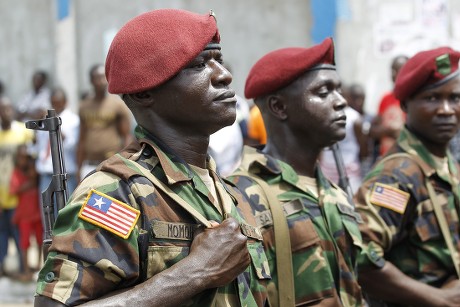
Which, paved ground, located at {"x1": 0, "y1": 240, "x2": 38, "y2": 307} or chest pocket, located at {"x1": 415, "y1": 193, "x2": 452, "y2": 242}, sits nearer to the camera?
chest pocket, located at {"x1": 415, "y1": 193, "x2": 452, "y2": 242}

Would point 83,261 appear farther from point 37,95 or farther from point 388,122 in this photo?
point 37,95

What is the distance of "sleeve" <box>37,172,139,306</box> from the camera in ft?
9.07

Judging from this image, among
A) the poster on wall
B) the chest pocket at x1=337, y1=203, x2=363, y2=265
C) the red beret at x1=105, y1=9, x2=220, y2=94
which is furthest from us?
the poster on wall

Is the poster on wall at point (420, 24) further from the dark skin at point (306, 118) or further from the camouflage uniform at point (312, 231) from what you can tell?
the camouflage uniform at point (312, 231)

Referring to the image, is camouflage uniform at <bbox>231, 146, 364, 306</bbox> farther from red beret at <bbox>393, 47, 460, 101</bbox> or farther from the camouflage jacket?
red beret at <bbox>393, 47, 460, 101</bbox>

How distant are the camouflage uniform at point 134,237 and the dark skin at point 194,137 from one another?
0.17 feet

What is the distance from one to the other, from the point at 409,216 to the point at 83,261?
245cm

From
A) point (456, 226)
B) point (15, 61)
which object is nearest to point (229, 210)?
point (456, 226)

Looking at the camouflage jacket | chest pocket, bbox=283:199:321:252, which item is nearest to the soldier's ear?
chest pocket, bbox=283:199:321:252

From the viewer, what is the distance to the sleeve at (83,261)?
2764mm

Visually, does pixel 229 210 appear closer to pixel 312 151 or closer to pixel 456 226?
pixel 312 151

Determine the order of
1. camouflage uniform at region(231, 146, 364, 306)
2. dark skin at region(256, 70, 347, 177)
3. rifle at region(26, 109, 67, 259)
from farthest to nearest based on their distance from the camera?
dark skin at region(256, 70, 347, 177) → camouflage uniform at region(231, 146, 364, 306) → rifle at region(26, 109, 67, 259)

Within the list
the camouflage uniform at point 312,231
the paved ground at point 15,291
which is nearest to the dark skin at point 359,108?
the paved ground at point 15,291

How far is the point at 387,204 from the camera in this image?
480 centimetres
